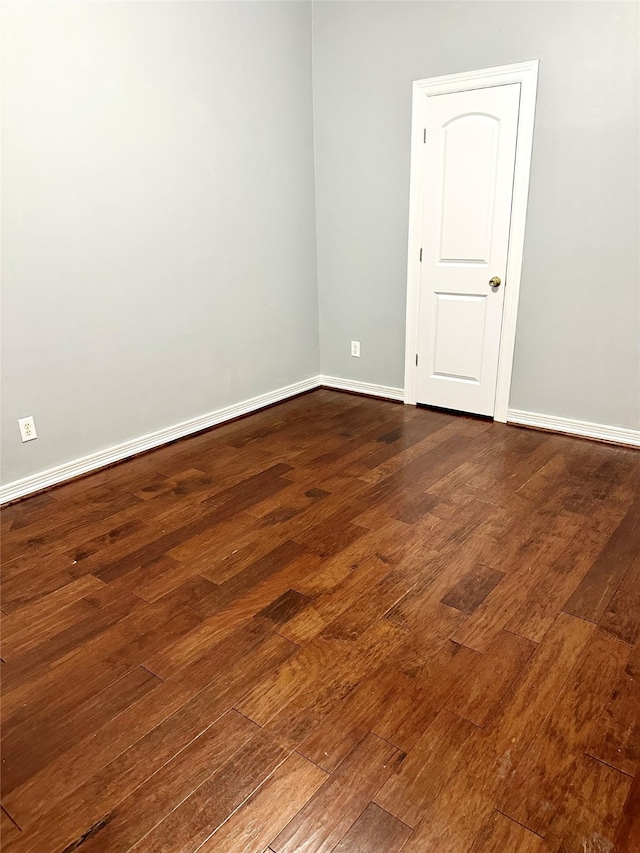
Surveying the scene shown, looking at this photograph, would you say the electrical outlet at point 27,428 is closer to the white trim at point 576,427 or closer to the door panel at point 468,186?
the door panel at point 468,186

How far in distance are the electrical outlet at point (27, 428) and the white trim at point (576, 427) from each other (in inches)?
111

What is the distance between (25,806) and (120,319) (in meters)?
2.37

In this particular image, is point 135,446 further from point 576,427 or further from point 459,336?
point 576,427

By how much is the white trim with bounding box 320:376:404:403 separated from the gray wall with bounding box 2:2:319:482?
551 mm

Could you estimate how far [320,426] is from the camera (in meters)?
3.85

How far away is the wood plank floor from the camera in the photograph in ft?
4.43

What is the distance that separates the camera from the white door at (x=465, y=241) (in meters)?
3.43

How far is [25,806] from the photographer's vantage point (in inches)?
54.3

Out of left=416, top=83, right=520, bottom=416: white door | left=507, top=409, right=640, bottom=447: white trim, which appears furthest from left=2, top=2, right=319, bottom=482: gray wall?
left=507, top=409, right=640, bottom=447: white trim

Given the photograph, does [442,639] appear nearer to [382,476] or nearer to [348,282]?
[382,476]

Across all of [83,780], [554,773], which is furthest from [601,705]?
[83,780]

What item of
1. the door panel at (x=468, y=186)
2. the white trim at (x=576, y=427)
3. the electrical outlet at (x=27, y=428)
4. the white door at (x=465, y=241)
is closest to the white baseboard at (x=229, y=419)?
the white trim at (x=576, y=427)

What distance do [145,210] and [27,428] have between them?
133 centimetres

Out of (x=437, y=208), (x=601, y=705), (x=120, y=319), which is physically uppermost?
(x=437, y=208)
